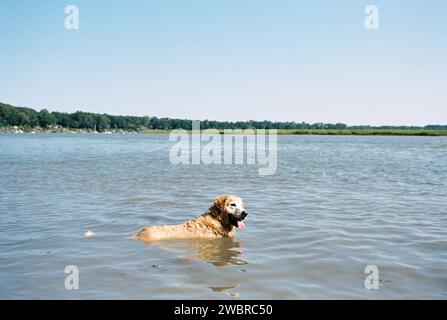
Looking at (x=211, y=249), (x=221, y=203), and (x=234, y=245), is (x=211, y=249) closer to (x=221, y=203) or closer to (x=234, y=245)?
(x=234, y=245)

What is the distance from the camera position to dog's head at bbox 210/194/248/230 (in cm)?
1152

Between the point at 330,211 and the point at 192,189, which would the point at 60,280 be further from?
the point at 192,189

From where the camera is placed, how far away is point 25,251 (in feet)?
33.7

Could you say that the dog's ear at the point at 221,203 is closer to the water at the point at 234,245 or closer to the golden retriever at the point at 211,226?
the golden retriever at the point at 211,226

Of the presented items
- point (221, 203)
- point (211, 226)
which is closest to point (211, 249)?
point (211, 226)

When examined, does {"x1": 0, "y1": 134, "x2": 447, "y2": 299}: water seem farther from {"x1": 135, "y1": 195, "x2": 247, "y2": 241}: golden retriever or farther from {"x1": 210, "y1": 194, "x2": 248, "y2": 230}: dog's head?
{"x1": 210, "y1": 194, "x2": 248, "y2": 230}: dog's head

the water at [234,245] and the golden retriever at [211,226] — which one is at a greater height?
the golden retriever at [211,226]

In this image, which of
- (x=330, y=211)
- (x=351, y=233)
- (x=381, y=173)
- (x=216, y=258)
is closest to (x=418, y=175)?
(x=381, y=173)

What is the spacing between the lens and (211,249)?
420 inches

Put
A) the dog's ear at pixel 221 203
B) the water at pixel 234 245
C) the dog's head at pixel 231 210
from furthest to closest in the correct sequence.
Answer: the dog's ear at pixel 221 203, the dog's head at pixel 231 210, the water at pixel 234 245

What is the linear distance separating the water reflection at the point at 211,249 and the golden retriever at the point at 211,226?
23 cm

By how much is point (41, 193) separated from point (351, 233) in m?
14.1

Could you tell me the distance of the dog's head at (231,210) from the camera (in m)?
11.5

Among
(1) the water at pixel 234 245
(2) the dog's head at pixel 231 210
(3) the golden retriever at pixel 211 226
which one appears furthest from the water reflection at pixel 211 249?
(2) the dog's head at pixel 231 210
